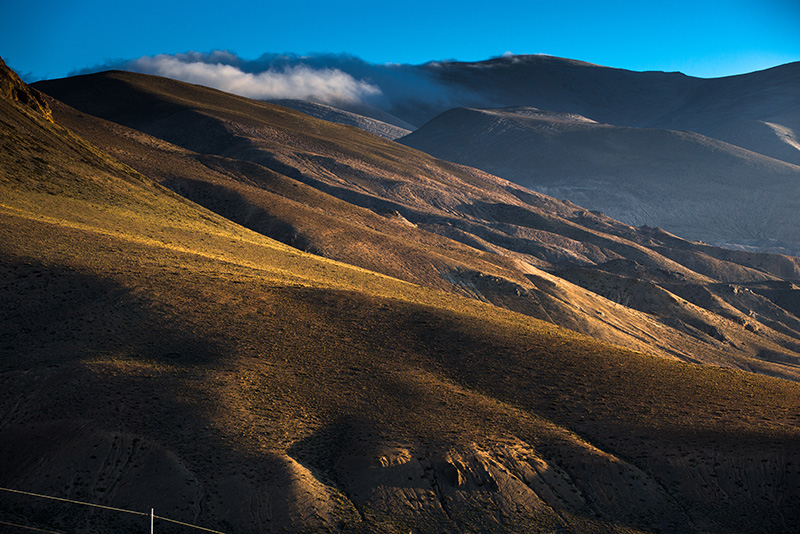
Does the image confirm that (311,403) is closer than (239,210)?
Yes

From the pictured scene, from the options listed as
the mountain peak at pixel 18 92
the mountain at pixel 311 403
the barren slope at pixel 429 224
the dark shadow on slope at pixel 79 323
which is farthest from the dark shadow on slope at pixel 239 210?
the dark shadow on slope at pixel 79 323

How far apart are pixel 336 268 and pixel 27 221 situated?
2377 cm

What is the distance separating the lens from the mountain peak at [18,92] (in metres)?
73.5

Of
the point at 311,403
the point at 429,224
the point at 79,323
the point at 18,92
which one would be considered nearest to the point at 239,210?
the point at 18,92

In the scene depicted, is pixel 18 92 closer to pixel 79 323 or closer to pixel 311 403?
pixel 79 323

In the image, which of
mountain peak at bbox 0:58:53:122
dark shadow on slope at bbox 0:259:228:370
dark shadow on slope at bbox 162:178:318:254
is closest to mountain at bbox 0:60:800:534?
dark shadow on slope at bbox 0:259:228:370

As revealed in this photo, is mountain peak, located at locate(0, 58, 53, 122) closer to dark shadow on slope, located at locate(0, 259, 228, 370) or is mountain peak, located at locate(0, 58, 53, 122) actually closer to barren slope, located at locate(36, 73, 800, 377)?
barren slope, located at locate(36, 73, 800, 377)

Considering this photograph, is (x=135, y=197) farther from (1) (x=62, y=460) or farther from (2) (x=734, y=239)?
(2) (x=734, y=239)

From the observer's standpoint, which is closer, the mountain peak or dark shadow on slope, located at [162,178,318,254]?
dark shadow on slope, located at [162,178,318,254]

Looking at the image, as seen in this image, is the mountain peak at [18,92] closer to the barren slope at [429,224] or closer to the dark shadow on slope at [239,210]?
the barren slope at [429,224]

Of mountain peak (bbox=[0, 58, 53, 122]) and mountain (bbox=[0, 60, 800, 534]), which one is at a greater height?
mountain peak (bbox=[0, 58, 53, 122])

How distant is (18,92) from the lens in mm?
76188

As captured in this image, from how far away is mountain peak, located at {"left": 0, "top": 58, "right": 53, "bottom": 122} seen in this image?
73500 mm

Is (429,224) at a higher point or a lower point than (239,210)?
lower
